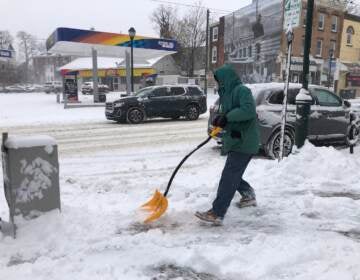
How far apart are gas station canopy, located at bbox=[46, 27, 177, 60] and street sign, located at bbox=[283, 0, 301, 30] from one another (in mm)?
17816

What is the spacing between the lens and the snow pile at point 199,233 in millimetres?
3348

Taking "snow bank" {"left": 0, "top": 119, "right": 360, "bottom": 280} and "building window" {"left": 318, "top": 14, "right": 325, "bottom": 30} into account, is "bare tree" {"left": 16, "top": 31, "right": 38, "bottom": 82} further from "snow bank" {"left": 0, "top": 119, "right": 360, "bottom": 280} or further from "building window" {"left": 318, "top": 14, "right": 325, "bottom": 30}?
"snow bank" {"left": 0, "top": 119, "right": 360, "bottom": 280}

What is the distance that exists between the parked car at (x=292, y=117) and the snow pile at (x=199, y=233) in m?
1.59

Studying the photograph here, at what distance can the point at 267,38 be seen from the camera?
40875 mm

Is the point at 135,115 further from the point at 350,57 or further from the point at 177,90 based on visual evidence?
the point at 350,57

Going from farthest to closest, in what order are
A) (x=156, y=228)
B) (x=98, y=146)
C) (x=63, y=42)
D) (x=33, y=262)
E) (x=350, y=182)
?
(x=63, y=42) → (x=98, y=146) → (x=350, y=182) → (x=156, y=228) → (x=33, y=262)

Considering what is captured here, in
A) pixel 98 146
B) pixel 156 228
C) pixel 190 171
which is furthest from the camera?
pixel 98 146

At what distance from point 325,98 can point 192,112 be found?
7896mm

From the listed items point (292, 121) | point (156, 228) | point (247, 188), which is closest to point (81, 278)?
point (156, 228)

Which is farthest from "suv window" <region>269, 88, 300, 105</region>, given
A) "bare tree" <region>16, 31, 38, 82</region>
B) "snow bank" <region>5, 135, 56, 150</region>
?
"bare tree" <region>16, 31, 38, 82</region>

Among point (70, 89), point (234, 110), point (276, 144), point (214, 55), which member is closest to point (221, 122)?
point (234, 110)

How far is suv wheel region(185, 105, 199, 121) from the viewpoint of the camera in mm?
16542

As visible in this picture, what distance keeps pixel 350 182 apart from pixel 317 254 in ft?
9.33

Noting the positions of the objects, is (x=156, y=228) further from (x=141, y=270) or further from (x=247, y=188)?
(x=247, y=188)
